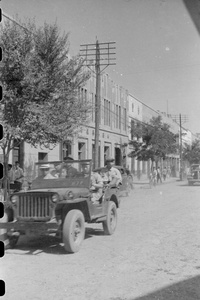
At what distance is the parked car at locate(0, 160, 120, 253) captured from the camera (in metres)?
6.15

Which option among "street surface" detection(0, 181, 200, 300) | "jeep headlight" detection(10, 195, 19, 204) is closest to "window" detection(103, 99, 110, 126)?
"street surface" detection(0, 181, 200, 300)

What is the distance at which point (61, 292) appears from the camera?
4.11 metres

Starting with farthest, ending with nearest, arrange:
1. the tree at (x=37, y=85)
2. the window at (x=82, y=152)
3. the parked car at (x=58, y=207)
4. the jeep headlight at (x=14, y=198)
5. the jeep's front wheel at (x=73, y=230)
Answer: the window at (x=82, y=152)
the tree at (x=37, y=85)
the jeep headlight at (x=14, y=198)
the parked car at (x=58, y=207)
the jeep's front wheel at (x=73, y=230)

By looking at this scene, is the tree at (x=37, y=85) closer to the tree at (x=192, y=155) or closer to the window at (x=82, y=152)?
the window at (x=82, y=152)

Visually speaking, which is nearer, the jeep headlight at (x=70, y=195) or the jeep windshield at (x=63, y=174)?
the jeep headlight at (x=70, y=195)

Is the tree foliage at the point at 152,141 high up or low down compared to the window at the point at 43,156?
up

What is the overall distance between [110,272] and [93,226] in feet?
13.4

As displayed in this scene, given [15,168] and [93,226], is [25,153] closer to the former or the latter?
[15,168]

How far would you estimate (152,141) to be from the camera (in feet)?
102

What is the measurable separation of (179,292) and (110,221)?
376cm

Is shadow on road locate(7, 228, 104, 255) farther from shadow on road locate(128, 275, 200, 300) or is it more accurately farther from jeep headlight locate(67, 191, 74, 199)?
shadow on road locate(128, 275, 200, 300)

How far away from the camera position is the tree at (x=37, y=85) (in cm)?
1047

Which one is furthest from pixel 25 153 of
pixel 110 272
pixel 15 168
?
pixel 110 272

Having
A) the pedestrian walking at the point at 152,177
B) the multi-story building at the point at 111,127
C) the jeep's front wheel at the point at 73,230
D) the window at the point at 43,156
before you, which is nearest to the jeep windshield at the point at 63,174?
the jeep's front wheel at the point at 73,230
